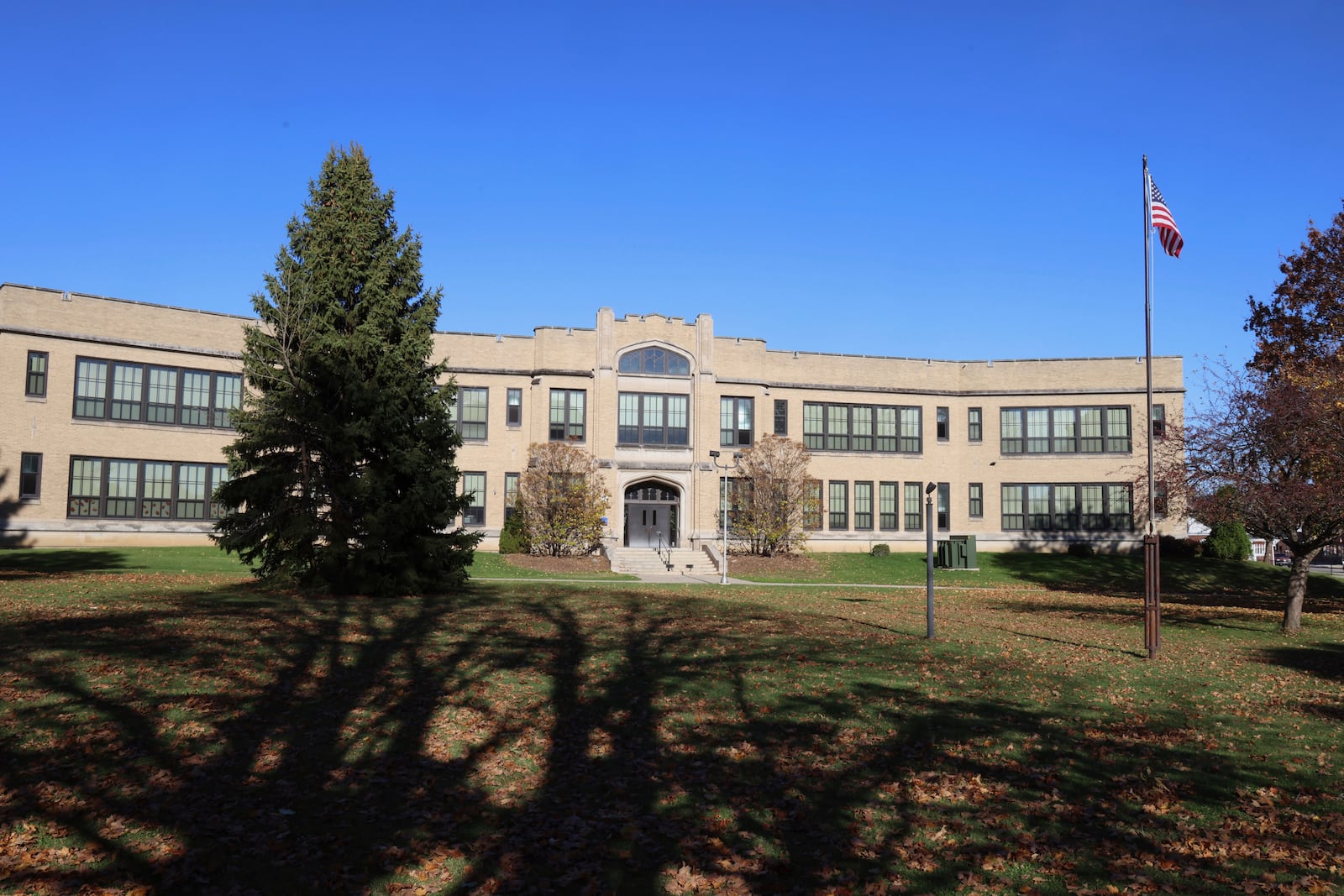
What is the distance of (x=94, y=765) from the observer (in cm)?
851

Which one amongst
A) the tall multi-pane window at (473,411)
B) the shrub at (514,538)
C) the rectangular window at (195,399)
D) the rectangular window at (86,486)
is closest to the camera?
the rectangular window at (86,486)

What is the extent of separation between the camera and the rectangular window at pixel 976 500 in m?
51.9

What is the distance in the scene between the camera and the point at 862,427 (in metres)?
51.2

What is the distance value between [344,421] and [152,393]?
23.4 m

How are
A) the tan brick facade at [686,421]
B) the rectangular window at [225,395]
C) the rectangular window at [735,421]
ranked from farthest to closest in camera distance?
the rectangular window at [735,421], the rectangular window at [225,395], the tan brick facade at [686,421]

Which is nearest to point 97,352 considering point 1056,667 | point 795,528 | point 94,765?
point 795,528

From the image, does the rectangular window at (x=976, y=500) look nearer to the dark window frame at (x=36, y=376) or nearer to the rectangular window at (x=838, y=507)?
the rectangular window at (x=838, y=507)

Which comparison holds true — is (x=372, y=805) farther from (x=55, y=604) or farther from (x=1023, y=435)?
(x=1023, y=435)

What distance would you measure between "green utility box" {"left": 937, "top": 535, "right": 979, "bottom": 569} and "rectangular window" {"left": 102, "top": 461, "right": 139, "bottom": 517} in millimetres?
35071

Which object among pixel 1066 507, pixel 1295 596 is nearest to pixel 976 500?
pixel 1066 507

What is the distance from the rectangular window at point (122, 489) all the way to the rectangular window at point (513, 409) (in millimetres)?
15904

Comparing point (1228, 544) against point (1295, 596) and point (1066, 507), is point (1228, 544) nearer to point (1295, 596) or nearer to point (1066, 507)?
point (1066, 507)

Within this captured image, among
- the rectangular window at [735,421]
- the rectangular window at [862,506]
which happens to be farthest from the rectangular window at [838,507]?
the rectangular window at [735,421]

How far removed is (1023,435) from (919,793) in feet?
153
